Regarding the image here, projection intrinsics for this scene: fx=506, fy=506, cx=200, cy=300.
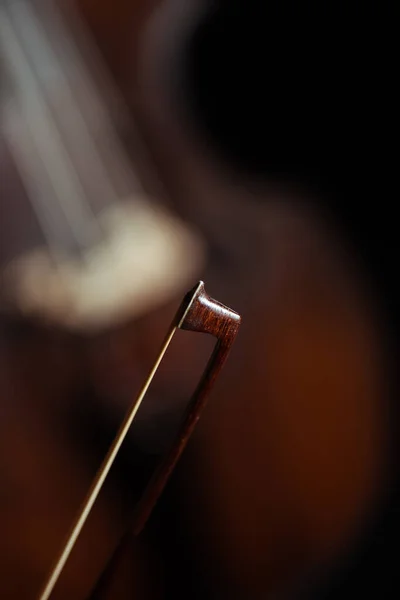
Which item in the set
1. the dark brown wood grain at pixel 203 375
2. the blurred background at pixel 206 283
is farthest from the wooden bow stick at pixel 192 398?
the blurred background at pixel 206 283

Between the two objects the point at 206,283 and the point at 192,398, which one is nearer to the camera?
the point at 192,398

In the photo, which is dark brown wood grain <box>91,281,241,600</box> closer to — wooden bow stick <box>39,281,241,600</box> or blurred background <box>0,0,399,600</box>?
wooden bow stick <box>39,281,241,600</box>

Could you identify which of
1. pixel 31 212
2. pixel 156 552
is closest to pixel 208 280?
pixel 31 212

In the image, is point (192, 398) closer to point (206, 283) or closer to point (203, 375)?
point (203, 375)

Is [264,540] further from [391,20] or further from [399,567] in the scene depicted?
[391,20]

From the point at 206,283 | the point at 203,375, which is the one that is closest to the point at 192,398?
the point at 203,375

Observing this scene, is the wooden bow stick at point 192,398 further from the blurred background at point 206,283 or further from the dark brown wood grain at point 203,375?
the blurred background at point 206,283
